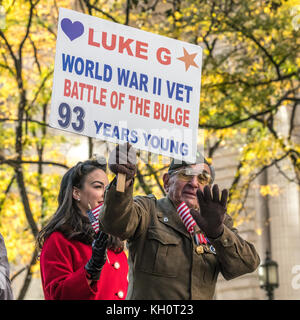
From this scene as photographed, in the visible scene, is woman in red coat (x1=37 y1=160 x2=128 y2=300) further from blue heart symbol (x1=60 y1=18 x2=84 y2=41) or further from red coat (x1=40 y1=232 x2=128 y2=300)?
blue heart symbol (x1=60 y1=18 x2=84 y2=41)

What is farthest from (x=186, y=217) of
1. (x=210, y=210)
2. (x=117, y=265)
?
(x=117, y=265)

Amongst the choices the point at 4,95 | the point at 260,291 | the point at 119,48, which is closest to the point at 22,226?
the point at 4,95

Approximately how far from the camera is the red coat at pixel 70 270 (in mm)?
4789

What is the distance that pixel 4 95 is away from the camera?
15.2 metres

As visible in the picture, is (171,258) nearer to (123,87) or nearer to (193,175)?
(193,175)

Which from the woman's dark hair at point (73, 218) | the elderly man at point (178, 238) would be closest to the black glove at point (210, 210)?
the elderly man at point (178, 238)

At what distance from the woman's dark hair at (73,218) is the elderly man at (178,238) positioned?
82 cm

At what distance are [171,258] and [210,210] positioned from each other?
0.46m

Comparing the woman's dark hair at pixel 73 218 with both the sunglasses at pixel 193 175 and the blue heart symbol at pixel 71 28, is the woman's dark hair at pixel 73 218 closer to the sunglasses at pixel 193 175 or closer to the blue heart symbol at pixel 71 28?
the sunglasses at pixel 193 175

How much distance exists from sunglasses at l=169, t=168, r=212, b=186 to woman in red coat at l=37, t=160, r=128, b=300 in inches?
25.3

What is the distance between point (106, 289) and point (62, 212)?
2.05ft

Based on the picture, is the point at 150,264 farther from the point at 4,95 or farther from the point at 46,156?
the point at 46,156

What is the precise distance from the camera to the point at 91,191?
210 inches

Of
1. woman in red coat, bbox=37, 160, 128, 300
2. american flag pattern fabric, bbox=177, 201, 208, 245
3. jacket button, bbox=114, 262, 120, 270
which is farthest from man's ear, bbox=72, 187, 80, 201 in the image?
american flag pattern fabric, bbox=177, 201, 208, 245
